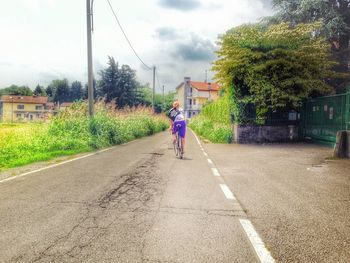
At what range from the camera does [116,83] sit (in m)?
57.5

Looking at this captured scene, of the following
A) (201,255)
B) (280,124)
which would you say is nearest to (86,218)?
(201,255)

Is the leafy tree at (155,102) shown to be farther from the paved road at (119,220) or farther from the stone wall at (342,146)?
the paved road at (119,220)

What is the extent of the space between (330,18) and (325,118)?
11420 mm

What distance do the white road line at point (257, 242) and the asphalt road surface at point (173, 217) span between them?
0.5 inches

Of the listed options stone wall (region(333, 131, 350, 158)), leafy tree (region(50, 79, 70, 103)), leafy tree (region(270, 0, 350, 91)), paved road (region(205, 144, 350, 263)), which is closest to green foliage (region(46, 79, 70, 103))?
leafy tree (region(50, 79, 70, 103))

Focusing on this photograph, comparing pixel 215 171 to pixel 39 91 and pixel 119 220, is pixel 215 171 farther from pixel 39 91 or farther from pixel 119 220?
pixel 39 91

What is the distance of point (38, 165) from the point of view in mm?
9516

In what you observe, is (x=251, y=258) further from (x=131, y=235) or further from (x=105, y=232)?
(x=105, y=232)

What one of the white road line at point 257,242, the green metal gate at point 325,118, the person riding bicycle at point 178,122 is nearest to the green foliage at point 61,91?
the green metal gate at point 325,118

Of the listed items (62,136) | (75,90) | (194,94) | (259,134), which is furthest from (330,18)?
(75,90)

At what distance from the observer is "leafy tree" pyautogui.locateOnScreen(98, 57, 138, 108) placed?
57459mm

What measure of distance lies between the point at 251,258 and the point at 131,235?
133cm

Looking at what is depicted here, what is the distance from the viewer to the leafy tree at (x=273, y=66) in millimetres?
17688

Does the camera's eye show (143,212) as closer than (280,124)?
Yes
